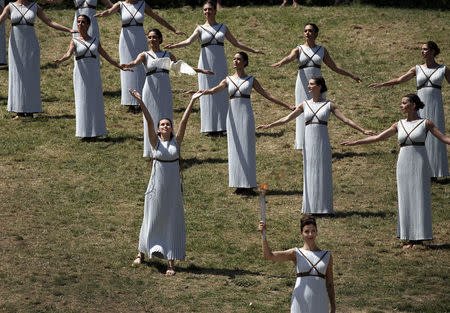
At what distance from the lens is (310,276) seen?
1391 centimetres

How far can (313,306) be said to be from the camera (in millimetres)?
13828

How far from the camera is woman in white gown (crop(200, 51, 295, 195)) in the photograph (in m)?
20.3

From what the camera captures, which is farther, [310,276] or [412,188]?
Answer: [412,188]

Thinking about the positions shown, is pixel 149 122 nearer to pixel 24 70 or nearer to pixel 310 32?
pixel 310 32

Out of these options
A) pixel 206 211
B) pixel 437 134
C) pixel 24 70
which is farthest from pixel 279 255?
pixel 24 70

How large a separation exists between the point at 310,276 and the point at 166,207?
3550 millimetres

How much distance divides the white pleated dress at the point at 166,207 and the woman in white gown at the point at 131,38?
7.45m

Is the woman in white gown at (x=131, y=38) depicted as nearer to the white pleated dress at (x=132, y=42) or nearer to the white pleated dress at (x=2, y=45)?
the white pleated dress at (x=132, y=42)

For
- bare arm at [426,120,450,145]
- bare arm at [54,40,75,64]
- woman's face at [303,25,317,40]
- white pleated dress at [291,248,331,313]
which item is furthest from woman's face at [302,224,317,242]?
bare arm at [54,40,75,64]

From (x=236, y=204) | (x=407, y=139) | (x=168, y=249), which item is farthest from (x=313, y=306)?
(x=236, y=204)

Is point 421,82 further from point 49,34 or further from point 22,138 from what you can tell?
point 49,34

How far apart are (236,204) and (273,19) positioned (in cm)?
1133

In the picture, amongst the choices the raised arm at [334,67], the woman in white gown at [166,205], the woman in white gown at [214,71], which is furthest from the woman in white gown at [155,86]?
the woman in white gown at [166,205]

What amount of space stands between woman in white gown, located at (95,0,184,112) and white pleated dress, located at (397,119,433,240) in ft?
24.1
